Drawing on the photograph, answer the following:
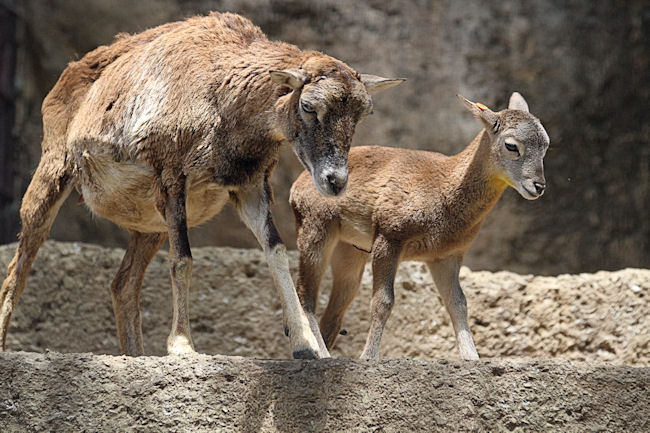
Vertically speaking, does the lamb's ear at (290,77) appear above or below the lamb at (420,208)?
above

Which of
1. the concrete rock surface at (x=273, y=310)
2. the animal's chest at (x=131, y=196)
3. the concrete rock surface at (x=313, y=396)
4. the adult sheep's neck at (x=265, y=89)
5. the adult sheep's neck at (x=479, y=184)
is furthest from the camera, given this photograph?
the concrete rock surface at (x=273, y=310)

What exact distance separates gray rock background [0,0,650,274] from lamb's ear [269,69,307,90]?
413cm

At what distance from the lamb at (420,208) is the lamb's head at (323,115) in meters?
1.17

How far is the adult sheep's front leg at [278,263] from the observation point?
6438mm

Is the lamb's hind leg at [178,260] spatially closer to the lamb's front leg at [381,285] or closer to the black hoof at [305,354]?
the black hoof at [305,354]

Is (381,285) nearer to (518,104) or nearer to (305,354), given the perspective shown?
(305,354)

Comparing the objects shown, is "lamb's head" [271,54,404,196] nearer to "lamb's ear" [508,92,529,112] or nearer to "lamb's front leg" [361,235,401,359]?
"lamb's front leg" [361,235,401,359]

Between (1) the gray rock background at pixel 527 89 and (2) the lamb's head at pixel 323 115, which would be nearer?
(2) the lamb's head at pixel 323 115

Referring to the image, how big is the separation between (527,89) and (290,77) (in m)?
4.88

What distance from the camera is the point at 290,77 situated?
6.59m

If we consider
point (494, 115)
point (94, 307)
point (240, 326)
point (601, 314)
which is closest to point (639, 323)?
point (601, 314)

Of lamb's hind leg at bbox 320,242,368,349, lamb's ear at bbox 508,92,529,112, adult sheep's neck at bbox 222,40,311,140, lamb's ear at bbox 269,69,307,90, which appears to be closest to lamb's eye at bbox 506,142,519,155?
lamb's ear at bbox 508,92,529,112

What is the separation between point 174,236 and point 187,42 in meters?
1.54

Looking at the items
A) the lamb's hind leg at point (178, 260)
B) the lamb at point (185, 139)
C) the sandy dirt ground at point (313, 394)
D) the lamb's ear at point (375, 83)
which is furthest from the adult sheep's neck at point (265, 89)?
the sandy dirt ground at point (313, 394)
